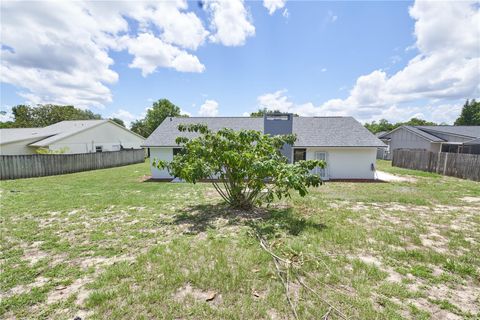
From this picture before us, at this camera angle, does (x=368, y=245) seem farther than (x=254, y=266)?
Yes

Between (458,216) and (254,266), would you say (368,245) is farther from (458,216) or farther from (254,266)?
(458,216)

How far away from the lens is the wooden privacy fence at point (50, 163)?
516 inches

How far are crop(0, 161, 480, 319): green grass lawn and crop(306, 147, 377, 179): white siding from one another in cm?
678

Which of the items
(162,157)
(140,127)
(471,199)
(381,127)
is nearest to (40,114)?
(140,127)

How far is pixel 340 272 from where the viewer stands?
348 cm

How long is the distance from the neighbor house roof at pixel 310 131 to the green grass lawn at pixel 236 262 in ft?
23.2

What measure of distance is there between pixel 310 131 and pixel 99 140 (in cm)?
2181

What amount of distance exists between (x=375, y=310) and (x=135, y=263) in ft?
11.9

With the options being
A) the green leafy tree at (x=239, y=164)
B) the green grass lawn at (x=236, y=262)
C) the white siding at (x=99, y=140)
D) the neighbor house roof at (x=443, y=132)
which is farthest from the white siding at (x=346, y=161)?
the neighbor house roof at (x=443, y=132)

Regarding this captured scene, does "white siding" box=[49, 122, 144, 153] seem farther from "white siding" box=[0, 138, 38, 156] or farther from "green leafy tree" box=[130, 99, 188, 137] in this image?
"green leafy tree" box=[130, 99, 188, 137]

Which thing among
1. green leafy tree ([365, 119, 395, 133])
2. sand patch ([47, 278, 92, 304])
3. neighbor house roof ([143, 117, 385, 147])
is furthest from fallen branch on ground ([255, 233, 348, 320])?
green leafy tree ([365, 119, 395, 133])

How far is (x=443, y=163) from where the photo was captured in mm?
14844

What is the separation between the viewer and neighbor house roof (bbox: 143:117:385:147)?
13859 millimetres

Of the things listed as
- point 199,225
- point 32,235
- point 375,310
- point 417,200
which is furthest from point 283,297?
point 417,200
